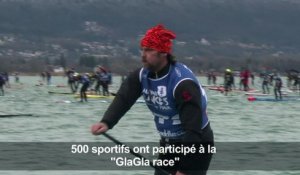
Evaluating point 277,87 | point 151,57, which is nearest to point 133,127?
point 151,57

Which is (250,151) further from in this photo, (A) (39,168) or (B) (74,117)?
(B) (74,117)

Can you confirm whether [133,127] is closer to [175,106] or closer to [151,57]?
[175,106]

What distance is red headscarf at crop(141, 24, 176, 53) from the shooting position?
7621 mm

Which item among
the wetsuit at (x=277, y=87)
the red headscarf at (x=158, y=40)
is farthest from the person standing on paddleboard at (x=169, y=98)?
the wetsuit at (x=277, y=87)

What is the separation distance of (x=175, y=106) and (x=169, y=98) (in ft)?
0.30

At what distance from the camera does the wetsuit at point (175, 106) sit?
24.7ft

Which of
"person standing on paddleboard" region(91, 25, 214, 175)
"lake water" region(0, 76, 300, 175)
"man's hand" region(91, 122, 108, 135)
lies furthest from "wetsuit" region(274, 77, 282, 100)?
"man's hand" region(91, 122, 108, 135)

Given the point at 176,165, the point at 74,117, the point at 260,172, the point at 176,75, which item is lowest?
the point at 74,117

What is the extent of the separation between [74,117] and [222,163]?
16.1m

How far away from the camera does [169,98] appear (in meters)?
7.75

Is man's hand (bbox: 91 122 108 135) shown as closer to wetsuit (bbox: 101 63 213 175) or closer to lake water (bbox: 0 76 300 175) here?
wetsuit (bbox: 101 63 213 175)

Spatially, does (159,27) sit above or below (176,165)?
above

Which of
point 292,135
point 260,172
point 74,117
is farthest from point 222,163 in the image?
point 74,117

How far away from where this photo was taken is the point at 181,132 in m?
7.95
